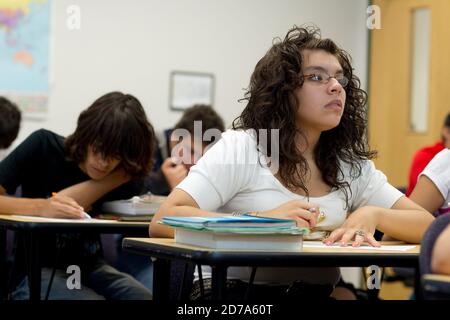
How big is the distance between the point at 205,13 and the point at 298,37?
351 centimetres

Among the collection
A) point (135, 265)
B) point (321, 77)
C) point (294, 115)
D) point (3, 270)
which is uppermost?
point (321, 77)

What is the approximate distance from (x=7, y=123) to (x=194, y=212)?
1.83 meters

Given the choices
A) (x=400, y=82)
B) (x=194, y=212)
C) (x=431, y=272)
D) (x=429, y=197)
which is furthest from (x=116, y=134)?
(x=400, y=82)

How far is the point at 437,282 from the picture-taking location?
1.28m

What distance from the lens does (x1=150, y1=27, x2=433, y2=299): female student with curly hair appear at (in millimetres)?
2152

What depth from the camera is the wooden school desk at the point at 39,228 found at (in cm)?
247

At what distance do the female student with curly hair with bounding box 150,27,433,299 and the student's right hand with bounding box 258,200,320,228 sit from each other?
0.09 feet

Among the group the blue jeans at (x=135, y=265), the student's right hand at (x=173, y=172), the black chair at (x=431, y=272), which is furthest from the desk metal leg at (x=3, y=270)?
the black chair at (x=431, y=272)

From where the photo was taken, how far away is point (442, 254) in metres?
1.37

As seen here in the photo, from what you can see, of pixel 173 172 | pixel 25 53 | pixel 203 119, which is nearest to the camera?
pixel 173 172

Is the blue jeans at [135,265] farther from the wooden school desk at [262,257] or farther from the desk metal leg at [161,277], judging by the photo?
the wooden school desk at [262,257]

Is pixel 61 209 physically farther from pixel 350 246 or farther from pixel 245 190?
pixel 350 246
